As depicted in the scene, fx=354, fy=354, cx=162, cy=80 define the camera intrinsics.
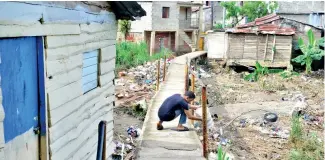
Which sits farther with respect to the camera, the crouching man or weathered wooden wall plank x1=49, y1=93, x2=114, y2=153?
the crouching man

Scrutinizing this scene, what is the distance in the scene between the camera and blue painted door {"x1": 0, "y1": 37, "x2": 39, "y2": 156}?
3297mm

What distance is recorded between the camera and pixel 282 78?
19062 millimetres

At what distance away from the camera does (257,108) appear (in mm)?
A: 13203

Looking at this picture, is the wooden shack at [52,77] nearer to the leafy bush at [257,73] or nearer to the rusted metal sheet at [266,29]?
the leafy bush at [257,73]

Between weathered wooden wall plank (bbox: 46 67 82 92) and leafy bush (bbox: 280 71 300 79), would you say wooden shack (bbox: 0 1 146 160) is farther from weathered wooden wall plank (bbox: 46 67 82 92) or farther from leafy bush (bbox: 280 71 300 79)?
leafy bush (bbox: 280 71 300 79)

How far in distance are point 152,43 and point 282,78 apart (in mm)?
12005

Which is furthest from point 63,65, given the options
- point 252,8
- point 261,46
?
point 252,8

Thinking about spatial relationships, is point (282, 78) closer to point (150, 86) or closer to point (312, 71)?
point (312, 71)

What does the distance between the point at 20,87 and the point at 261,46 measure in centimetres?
1926

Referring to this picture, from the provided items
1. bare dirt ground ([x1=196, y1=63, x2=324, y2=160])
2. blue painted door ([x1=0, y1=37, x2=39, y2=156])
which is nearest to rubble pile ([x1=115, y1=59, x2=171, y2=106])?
bare dirt ground ([x1=196, y1=63, x2=324, y2=160])

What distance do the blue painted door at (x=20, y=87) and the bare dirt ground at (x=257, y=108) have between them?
17.3ft

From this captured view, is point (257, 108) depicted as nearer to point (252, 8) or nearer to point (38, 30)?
point (38, 30)

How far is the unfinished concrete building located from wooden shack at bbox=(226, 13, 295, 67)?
7857 mm

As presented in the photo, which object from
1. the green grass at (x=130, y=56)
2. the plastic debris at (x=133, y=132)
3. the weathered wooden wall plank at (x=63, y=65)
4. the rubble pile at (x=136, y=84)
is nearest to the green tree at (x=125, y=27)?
the green grass at (x=130, y=56)
